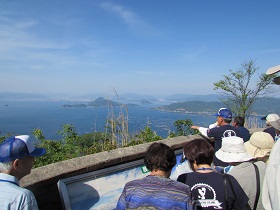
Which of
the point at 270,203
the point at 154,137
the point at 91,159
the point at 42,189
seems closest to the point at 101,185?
the point at 91,159

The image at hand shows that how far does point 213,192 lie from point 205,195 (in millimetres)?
66

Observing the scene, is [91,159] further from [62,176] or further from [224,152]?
[224,152]

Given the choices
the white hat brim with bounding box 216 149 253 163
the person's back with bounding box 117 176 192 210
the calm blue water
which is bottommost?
the calm blue water

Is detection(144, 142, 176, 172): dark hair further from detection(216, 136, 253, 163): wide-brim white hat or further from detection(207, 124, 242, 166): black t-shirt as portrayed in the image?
detection(207, 124, 242, 166): black t-shirt

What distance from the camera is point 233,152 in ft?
7.36

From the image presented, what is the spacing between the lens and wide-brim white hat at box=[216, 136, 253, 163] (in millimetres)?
2188

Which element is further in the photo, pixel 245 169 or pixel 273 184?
pixel 245 169

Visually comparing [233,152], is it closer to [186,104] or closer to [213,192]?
[213,192]

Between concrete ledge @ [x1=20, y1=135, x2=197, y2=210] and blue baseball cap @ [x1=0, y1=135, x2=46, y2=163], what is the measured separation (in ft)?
1.89

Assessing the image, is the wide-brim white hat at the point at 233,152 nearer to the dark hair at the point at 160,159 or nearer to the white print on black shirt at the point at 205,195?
the white print on black shirt at the point at 205,195

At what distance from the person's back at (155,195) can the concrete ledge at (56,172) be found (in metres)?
1.05

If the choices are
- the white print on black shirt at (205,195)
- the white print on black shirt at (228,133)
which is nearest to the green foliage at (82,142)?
the white print on black shirt at (228,133)

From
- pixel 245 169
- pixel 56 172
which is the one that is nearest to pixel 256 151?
pixel 245 169

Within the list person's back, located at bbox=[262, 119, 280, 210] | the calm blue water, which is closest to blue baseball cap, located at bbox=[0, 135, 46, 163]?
person's back, located at bbox=[262, 119, 280, 210]
